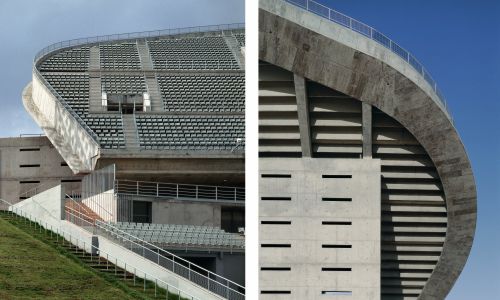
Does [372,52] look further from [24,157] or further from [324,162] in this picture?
[24,157]

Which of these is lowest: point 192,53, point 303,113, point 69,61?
point 303,113

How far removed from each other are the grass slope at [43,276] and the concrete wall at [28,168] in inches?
424

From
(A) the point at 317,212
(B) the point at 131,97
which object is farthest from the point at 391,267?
(B) the point at 131,97

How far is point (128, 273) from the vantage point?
A: 85.3 feet

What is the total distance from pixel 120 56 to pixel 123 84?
5.94m

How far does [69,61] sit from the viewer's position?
Result: 4581 cm

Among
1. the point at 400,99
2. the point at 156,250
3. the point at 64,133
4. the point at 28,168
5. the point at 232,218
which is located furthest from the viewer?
the point at 28,168

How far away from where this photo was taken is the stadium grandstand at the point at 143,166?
90.1 ft

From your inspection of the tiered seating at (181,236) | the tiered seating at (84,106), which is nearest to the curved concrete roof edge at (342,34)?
the tiered seating at (181,236)

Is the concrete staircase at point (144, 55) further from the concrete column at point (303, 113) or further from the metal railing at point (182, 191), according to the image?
the concrete column at point (303, 113)

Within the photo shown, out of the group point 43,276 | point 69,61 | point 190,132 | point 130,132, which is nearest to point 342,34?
point 43,276

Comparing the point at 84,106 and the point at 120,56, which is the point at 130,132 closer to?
the point at 84,106

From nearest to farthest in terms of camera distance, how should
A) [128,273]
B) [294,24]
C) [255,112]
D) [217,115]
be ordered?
[255,112] → [294,24] → [128,273] → [217,115]

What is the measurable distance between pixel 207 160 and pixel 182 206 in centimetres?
209
